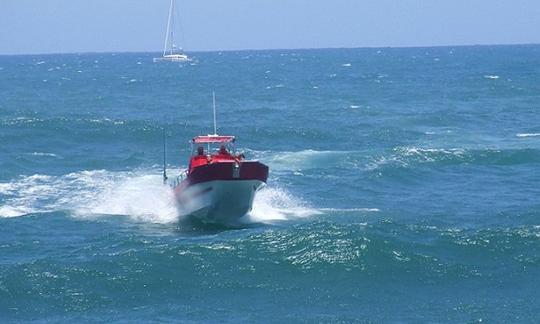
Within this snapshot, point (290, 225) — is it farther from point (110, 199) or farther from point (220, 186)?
point (110, 199)

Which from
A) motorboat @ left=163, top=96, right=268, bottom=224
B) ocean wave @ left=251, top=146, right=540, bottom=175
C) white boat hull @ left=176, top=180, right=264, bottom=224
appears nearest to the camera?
motorboat @ left=163, top=96, right=268, bottom=224

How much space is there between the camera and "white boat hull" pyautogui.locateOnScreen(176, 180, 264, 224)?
35.9 metres

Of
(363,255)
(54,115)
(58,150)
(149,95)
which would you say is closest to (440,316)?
(363,255)

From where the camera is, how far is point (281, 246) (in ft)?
104

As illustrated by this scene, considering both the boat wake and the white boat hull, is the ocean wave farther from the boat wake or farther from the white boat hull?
the white boat hull

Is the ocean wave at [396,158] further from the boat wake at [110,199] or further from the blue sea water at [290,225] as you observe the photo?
the boat wake at [110,199]

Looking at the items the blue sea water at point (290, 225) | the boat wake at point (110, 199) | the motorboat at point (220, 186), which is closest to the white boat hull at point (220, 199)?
the motorboat at point (220, 186)

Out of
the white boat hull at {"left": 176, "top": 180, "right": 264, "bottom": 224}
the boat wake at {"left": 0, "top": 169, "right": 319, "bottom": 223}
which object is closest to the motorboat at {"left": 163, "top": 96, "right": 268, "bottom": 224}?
the white boat hull at {"left": 176, "top": 180, "right": 264, "bottom": 224}

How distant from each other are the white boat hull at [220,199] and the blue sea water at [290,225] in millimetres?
887

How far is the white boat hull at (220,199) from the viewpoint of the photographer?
35.9 meters

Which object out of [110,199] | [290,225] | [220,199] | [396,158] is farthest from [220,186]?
[396,158]

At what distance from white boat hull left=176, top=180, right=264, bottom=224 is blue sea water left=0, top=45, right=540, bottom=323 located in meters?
Answer: 0.89

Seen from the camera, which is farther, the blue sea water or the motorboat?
the motorboat

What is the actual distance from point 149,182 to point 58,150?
1421 cm
